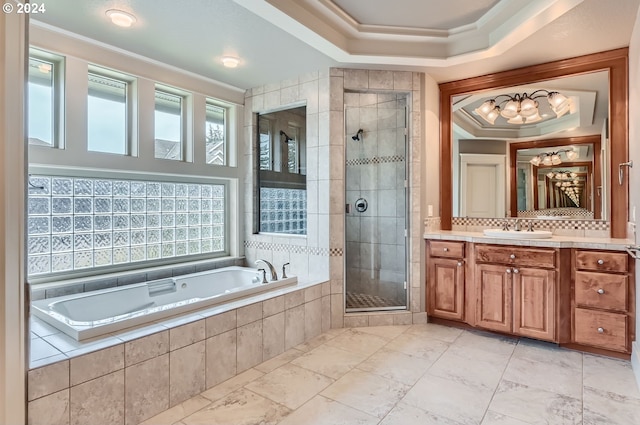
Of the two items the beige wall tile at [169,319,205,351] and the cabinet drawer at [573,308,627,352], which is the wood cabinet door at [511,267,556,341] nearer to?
the cabinet drawer at [573,308,627,352]

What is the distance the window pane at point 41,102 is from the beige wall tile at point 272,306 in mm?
1959

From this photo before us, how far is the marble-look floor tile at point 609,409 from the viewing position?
1.83m

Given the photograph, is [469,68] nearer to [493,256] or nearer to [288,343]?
[493,256]

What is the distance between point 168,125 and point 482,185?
310 centimetres

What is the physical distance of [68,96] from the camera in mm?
2604

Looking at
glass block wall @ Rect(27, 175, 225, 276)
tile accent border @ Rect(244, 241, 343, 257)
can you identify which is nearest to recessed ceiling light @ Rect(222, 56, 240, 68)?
glass block wall @ Rect(27, 175, 225, 276)

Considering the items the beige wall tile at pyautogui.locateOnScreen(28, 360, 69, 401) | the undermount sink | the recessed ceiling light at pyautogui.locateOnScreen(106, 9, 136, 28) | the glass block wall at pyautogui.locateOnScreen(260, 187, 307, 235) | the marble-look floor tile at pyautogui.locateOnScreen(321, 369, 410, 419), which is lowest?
the marble-look floor tile at pyautogui.locateOnScreen(321, 369, 410, 419)

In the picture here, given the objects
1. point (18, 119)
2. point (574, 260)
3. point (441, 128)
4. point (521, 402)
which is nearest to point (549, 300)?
point (574, 260)

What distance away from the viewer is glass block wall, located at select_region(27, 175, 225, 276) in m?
2.60

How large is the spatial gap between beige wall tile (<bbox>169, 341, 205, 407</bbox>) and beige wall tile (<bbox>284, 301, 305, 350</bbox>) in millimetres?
743

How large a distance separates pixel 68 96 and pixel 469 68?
10.8ft

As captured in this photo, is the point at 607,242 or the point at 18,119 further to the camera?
the point at 607,242

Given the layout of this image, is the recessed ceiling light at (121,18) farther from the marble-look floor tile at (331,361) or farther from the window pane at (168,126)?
the marble-look floor tile at (331,361)

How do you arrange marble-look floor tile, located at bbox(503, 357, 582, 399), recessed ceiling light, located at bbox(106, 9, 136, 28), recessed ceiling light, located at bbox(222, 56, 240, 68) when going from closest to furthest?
marble-look floor tile, located at bbox(503, 357, 582, 399) → recessed ceiling light, located at bbox(106, 9, 136, 28) → recessed ceiling light, located at bbox(222, 56, 240, 68)
